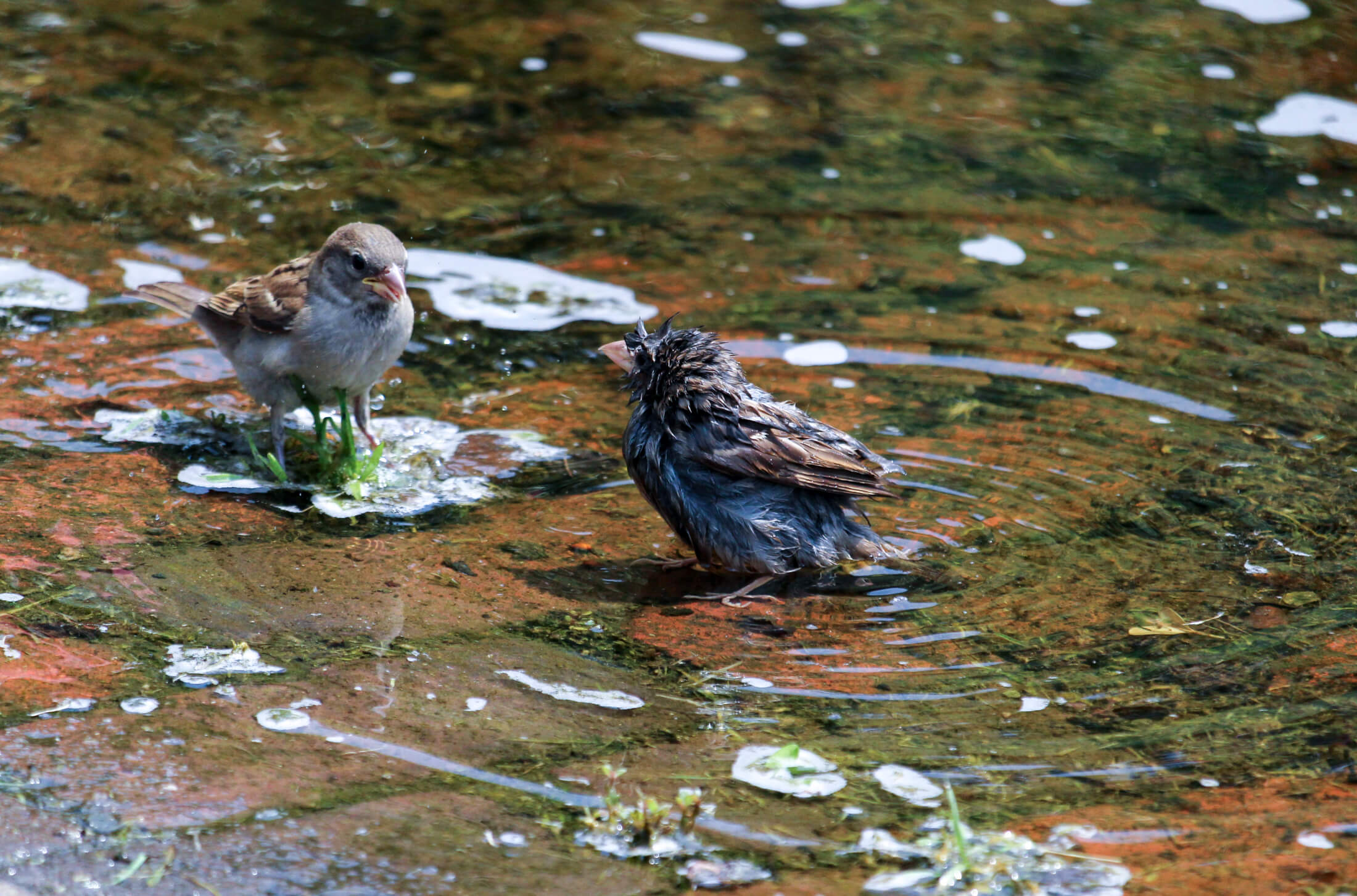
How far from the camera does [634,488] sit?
19.3 ft

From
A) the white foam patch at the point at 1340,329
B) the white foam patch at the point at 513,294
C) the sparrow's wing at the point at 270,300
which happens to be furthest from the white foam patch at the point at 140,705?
the white foam patch at the point at 1340,329

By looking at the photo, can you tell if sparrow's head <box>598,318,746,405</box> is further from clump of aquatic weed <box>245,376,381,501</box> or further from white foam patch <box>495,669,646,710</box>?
white foam patch <box>495,669,646,710</box>

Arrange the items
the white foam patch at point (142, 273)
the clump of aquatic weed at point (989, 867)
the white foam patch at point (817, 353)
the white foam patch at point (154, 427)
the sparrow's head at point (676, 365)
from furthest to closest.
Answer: the white foam patch at point (142, 273) → the white foam patch at point (817, 353) → the white foam patch at point (154, 427) → the sparrow's head at point (676, 365) → the clump of aquatic weed at point (989, 867)

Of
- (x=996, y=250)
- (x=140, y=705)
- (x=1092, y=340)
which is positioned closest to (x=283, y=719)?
(x=140, y=705)

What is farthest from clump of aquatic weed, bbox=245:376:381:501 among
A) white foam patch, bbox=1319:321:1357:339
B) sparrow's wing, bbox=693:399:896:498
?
white foam patch, bbox=1319:321:1357:339

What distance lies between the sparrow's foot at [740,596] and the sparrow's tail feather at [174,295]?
2.77 metres

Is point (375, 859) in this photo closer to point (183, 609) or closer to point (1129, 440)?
point (183, 609)

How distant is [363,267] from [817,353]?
2.45 meters

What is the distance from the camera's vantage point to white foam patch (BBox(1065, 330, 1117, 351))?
6902mm

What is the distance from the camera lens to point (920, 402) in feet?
21.1

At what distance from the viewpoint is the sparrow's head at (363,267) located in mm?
5527

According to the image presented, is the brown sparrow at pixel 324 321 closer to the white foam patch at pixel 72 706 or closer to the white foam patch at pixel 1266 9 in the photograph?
the white foam patch at pixel 72 706

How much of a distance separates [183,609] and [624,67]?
6763 mm

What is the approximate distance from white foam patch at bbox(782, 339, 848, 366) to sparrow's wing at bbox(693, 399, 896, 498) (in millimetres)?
1499
